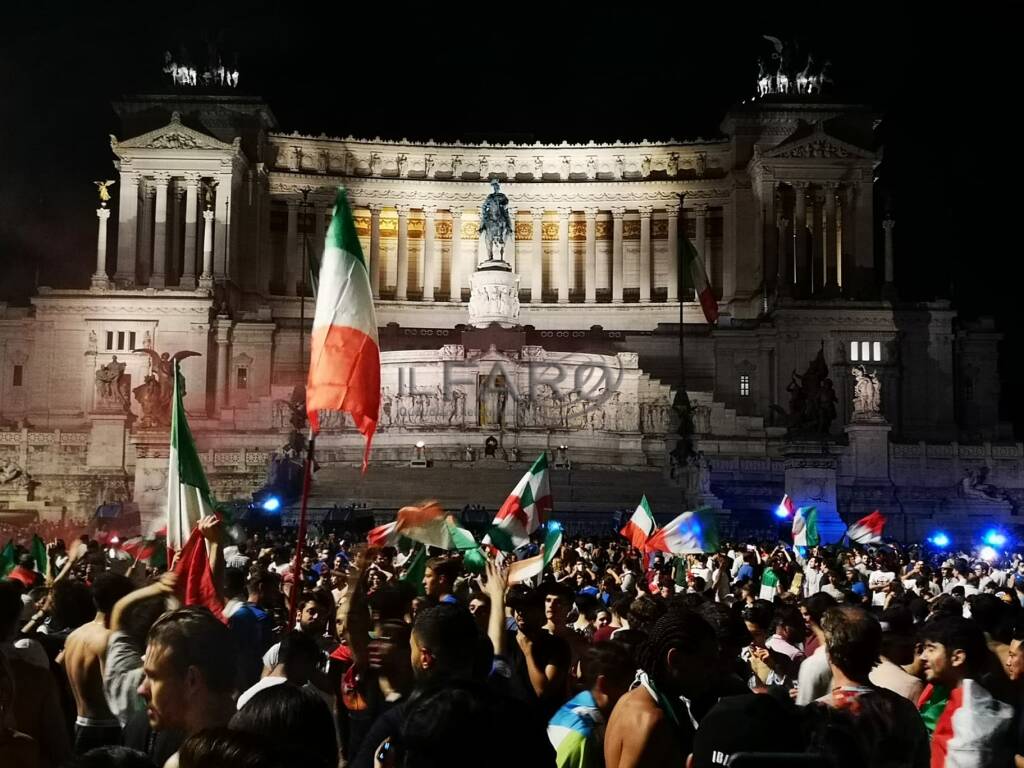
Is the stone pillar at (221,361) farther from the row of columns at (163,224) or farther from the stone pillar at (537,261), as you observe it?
the stone pillar at (537,261)

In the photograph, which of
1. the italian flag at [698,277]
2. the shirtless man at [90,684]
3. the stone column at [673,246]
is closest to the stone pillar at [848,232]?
the stone column at [673,246]

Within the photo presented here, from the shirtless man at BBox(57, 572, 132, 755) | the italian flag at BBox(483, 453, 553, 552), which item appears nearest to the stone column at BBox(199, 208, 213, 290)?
the italian flag at BBox(483, 453, 553, 552)

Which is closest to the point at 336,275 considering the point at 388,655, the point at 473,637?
the point at 388,655

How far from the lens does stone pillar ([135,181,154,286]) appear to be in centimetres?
9006

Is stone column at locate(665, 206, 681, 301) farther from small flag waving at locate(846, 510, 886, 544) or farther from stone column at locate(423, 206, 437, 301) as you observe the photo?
small flag waving at locate(846, 510, 886, 544)

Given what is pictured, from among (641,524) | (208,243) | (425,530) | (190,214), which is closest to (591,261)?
(208,243)

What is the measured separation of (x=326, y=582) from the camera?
17.8 metres

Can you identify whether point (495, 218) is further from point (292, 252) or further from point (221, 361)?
point (292, 252)

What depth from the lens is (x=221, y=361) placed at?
82.9 m

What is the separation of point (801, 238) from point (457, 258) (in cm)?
2289

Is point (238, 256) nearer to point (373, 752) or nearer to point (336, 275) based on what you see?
point (336, 275)

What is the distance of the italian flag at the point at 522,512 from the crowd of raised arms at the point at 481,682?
7324 mm

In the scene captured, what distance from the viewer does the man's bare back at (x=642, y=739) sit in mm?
7391

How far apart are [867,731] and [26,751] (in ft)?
13.8
